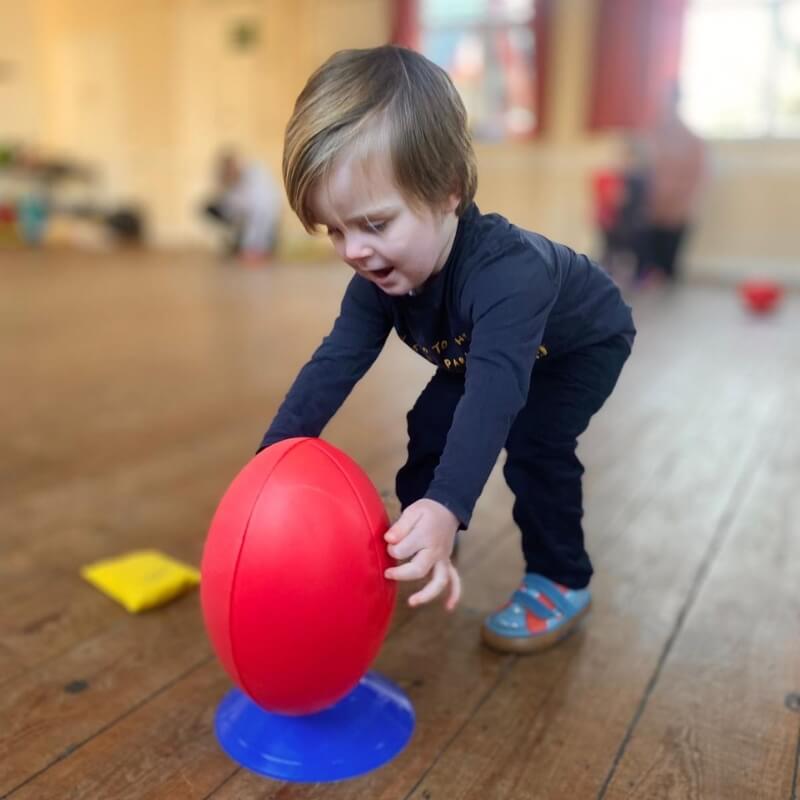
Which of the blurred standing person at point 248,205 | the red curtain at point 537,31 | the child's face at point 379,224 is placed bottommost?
the blurred standing person at point 248,205

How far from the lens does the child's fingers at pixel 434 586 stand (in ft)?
2.74

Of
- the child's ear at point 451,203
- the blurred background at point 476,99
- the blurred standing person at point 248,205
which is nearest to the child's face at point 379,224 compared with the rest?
the child's ear at point 451,203

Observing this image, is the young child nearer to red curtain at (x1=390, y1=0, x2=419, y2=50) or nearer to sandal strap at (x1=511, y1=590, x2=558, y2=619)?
sandal strap at (x1=511, y1=590, x2=558, y2=619)

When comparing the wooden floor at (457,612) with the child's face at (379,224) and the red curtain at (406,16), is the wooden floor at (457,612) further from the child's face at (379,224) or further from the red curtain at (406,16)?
the red curtain at (406,16)

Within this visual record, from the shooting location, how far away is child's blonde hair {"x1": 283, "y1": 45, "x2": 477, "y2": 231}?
0.84 m

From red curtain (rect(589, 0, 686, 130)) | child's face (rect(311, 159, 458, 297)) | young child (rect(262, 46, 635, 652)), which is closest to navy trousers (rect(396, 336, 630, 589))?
young child (rect(262, 46, 635, 652))

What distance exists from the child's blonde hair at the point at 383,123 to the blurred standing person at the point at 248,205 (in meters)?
6.11

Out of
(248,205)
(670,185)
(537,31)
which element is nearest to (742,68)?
(670,185)

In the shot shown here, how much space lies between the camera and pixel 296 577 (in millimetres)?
878

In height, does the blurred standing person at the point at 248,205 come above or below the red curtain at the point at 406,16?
below

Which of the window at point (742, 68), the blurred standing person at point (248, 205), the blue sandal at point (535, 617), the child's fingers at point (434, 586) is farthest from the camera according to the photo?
the blurred standing person at point (248, 205)

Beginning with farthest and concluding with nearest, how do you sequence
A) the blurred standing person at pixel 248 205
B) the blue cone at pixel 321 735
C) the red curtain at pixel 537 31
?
the blurred standing person at pixel 248 205, the red curtain at pixel 537 31, the blue cone at pixel 321 735

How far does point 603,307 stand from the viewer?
114 centimetres

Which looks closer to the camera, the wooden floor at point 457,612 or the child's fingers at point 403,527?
the child's fingers at point 403,527
